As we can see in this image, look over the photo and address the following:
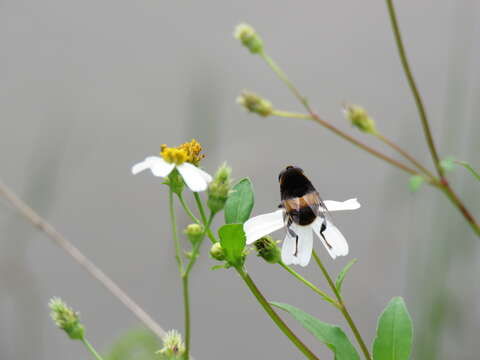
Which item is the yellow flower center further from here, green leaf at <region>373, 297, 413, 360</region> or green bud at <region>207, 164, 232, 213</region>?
green leaf at <region>373, 297, 413, 360</region>

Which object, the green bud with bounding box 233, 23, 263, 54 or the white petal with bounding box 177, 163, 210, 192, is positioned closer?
the white petal with bounding box 177, 163, 210, 192

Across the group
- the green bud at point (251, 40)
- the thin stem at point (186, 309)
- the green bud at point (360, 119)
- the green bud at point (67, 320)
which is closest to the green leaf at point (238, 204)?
the thin stem at point (186, 309)

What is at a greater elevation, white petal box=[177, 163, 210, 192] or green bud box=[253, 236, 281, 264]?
white petal box=[177, 163, 210, 192]

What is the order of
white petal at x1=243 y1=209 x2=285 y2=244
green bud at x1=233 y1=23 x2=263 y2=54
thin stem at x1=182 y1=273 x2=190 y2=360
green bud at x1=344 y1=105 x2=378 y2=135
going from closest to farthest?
thin stem at x1=182 y1=273 x2=190 y2=360 < white petal at x1=243 y1=209 x2=285 y2=244 < green bud at x1=344 y1=105 x2=378 y2=135 < green bud at x1=233 y1=23 x2=263 y2=54

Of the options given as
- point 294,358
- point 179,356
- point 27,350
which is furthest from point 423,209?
point 179,356

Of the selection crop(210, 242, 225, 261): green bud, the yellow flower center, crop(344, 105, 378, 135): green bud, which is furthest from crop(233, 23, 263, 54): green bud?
crop(210, 242, 225, 261): green bud

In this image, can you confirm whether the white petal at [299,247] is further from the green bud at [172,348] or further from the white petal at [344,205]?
the green bud at [172,348]

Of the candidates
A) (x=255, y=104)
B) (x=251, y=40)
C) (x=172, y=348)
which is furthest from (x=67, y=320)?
(x=251, y=40)
